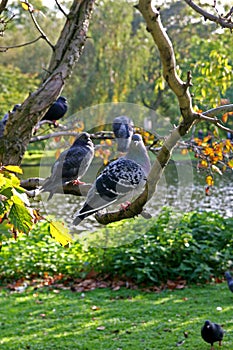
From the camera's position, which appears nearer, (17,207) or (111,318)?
(17,207)

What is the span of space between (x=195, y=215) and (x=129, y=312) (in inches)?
103

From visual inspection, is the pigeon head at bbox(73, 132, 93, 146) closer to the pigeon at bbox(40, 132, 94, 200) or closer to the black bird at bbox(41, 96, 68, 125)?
the pigeon at bbox(40, 132, 94, 200)

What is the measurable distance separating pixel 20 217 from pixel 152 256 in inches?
196

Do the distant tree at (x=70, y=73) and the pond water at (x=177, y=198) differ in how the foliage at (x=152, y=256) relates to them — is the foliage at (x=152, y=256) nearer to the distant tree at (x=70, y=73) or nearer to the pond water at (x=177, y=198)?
the pond water at (x=177, y=198)

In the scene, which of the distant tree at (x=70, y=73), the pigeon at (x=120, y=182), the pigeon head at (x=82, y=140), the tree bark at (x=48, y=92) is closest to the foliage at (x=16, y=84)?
the distant tree at (x=70, y=73)

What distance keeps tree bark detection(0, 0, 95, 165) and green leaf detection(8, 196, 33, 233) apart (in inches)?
51.7

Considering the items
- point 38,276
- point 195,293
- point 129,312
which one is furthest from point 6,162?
point 38,276

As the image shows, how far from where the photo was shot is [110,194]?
7.54ft

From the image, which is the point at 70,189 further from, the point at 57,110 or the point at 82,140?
the point at 57,110

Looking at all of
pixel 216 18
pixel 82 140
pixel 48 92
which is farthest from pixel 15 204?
pixel 48 92

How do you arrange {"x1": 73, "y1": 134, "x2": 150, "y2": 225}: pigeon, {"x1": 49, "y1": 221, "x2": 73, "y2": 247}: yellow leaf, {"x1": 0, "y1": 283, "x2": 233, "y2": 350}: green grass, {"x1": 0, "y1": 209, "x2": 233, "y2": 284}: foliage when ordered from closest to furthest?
1. {"x1": 49, "y1": 221, "x2": 73, "y2": 247}: yellow leaf
2. {"x1": 73, "y1": 134, "x2": 150, "y2": 225}: pigeon
3. {"x1": 0, "y1": 283, "x2": 233, "y2": 350}: green grass
4. {"x1": 0, "y1": 209, "x2": 233, "y2": 284}: foliage

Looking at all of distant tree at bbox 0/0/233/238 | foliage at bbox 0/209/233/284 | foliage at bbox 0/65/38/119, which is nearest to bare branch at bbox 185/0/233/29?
distant tree at bbox 0/0/233/238

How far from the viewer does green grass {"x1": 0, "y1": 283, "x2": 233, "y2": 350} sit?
4.93m

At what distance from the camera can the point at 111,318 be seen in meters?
5.55
